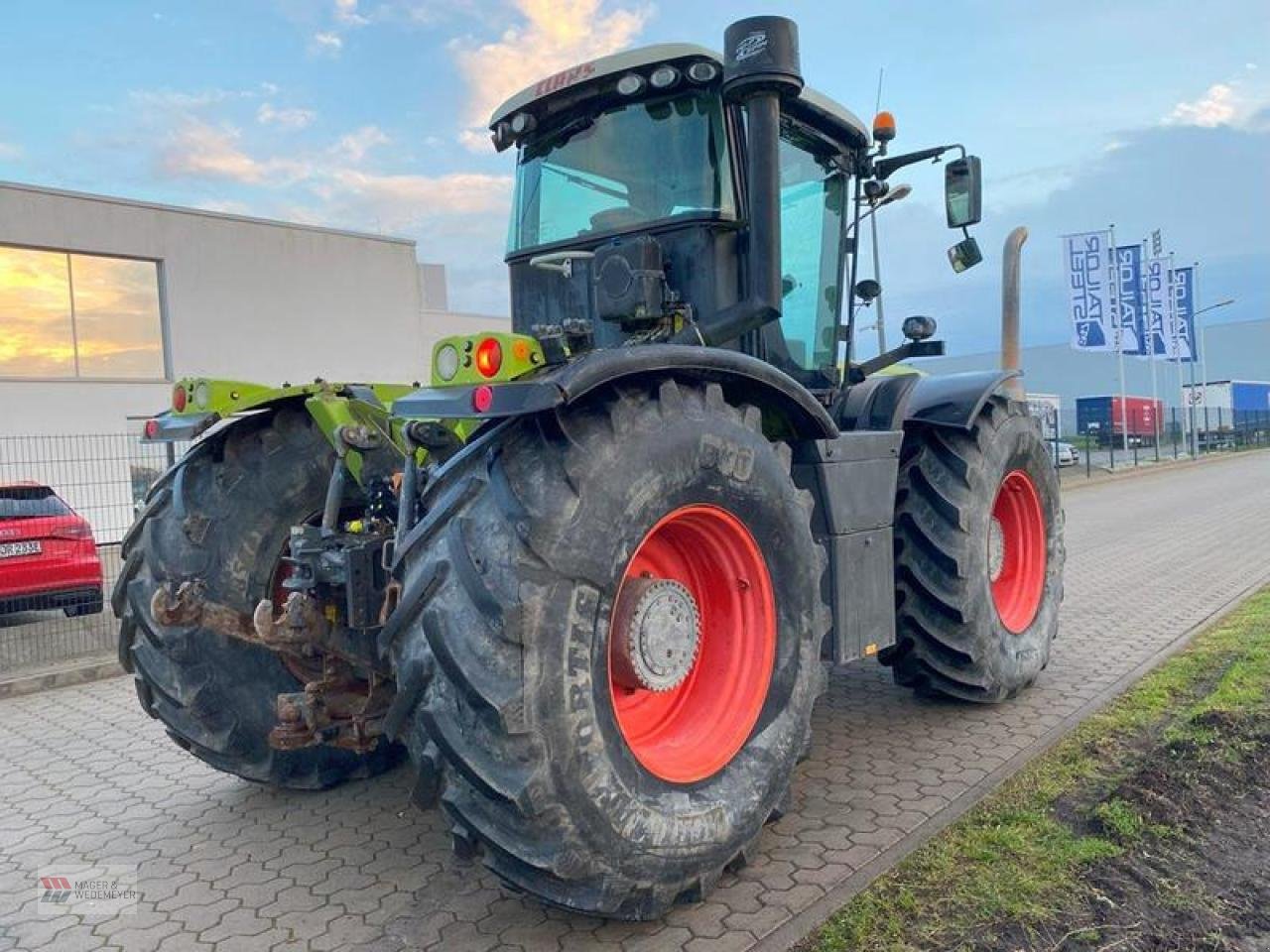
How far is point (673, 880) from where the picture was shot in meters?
3.00

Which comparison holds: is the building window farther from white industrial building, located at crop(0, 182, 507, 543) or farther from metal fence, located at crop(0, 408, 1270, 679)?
metal fence, located at crop(0, 408, 1270, 679)

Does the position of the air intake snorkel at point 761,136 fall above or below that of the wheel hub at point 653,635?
above

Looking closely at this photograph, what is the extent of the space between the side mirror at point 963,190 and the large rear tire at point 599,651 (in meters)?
2.31

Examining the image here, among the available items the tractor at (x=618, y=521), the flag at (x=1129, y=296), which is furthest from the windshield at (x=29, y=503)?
the flag at (x=1129, y=296)

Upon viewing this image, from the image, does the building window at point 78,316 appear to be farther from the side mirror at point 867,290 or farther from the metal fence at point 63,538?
the side mirror at point 867,290

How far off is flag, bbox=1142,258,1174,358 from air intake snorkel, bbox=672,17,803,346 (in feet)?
99.4

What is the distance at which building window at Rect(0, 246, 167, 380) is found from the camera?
16.3 metres

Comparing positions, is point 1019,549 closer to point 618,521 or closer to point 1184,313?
point 618,521

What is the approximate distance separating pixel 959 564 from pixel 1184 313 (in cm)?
3285

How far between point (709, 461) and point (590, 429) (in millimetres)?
466

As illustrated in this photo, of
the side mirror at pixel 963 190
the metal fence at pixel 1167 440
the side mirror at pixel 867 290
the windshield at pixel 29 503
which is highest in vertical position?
the side mirror at pixel 963 190

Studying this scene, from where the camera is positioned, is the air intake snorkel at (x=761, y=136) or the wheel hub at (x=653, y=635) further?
the air intake snorkel at (x=761, y=136)

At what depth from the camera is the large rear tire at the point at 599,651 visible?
2.71 m

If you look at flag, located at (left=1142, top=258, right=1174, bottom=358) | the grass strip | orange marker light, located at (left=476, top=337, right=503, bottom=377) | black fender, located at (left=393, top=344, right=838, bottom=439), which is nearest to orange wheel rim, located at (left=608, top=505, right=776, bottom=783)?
black fender, located at (left=393, top=344, right=838, bottom=439)
